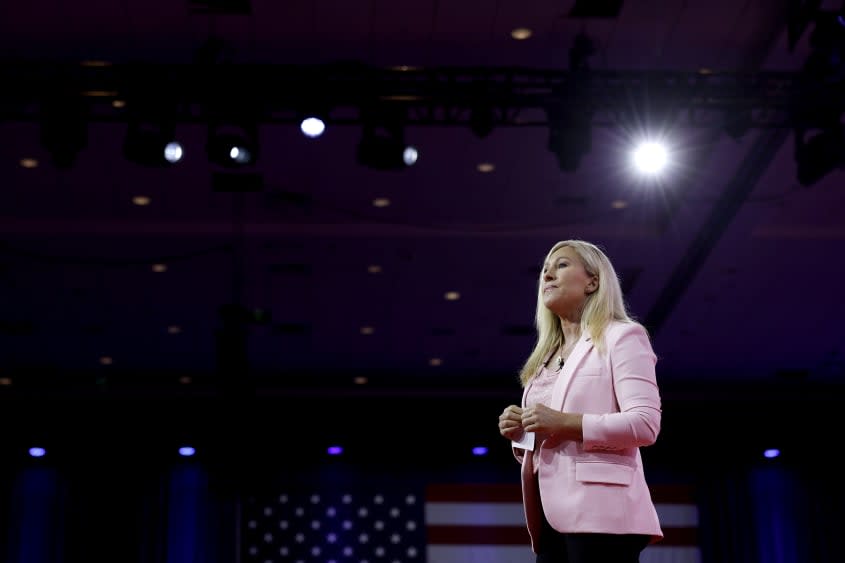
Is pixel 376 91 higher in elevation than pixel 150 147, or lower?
higher

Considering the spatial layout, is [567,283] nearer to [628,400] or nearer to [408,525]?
[628,400]

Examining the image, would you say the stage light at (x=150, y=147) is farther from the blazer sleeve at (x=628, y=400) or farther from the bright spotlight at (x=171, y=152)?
the blazer sleeve at (x=628, y=400)

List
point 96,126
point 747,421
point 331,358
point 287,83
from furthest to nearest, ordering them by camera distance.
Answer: point 747,421, point 331,358, point 96,126, point 287,83

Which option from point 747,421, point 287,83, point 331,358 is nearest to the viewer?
point 287,83

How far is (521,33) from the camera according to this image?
693 centimetres

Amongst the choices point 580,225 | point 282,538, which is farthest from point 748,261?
point 282,538

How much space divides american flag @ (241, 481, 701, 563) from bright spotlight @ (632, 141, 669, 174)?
6.40m

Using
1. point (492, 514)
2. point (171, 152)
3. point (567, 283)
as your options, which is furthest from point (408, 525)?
point (567, 283)

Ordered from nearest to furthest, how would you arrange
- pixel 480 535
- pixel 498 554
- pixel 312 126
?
pixel 312 126 < pixel 498 554 < pixel 480 535

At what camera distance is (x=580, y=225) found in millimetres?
9695

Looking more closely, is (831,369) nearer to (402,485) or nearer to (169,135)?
(402,485)

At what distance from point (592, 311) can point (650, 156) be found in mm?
5274

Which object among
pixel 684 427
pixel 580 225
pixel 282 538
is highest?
pixel 580 225

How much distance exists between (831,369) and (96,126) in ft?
31.9
